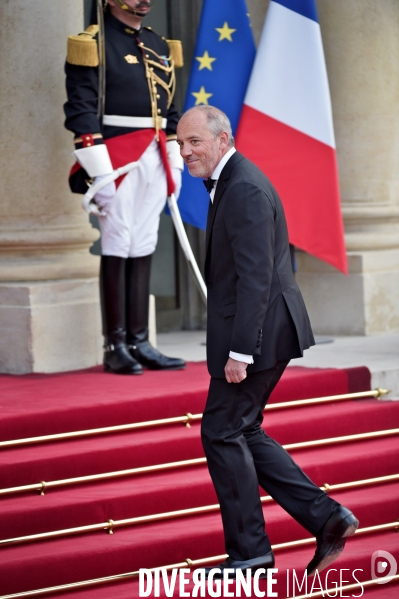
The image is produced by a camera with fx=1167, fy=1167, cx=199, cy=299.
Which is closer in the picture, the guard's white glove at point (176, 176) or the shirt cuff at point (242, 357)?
the shirt cuff at point (242, 357)

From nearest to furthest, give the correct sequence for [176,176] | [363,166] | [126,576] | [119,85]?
1. [126,576]
2. [119,85]
3. [176,176]
4. [363,166]

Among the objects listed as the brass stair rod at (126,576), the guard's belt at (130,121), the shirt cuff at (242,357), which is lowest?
the brass stair rod at (126,576)

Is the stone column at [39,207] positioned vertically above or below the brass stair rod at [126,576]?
above

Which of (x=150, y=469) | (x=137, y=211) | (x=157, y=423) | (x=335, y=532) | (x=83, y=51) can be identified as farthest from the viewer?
(x=137, y=211)

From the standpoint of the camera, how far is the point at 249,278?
382cm

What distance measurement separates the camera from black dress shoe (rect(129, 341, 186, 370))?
19.7 ft

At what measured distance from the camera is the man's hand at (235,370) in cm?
386

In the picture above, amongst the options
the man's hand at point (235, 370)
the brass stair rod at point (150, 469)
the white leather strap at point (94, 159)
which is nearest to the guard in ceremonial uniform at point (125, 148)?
the white leather strap at point (94, 159)

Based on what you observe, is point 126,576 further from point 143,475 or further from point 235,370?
point 235,370

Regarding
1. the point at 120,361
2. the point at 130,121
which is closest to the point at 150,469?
the point at 120,361

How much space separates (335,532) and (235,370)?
2.16 ft

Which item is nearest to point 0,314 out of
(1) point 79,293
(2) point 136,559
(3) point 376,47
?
(1) point 79,293

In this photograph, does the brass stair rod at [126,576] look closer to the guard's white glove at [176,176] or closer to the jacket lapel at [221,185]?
the jacket lapel at [221,185]

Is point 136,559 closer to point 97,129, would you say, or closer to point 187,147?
point 187,147
